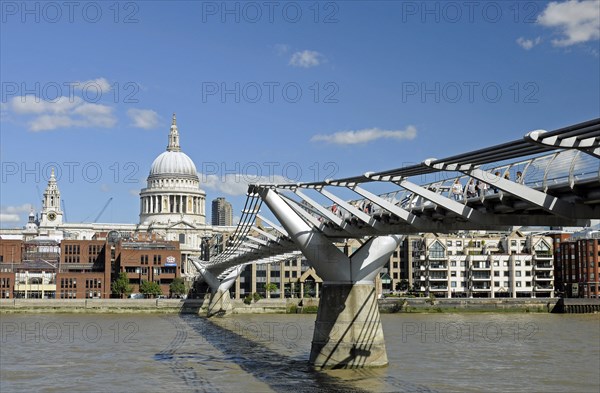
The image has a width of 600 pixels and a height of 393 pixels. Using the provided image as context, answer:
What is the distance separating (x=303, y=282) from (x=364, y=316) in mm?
64739

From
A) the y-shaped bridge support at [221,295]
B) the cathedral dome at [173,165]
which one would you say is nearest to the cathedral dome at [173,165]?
the cathedral dome at [173,165]

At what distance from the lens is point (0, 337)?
1880 inches

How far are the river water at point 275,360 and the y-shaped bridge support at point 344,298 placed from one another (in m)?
0.99

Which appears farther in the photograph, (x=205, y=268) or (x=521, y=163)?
(x=205, y=268)

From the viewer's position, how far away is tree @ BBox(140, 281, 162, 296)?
96250 mm

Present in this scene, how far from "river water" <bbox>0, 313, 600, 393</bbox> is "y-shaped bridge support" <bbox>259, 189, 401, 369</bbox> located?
3.24ft

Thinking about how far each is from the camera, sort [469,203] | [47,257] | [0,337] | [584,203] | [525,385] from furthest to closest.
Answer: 1. [47,257]
2. [0,337]
3. [525,385]
4. [469,203]
5. [584,203]

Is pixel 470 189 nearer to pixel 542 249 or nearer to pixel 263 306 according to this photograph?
pixel 263 306

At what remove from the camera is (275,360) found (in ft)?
118

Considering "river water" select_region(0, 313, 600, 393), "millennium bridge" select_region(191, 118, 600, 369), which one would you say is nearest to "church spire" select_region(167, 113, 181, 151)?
"river water" select_region(0, 313, 600, 393)

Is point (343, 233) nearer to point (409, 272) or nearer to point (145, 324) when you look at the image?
point (145, 324)

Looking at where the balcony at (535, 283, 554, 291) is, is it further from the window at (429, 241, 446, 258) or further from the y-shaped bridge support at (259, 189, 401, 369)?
the y-shaped bridge support at (259, 189, 401, 369)

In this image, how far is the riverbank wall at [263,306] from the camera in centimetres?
8169

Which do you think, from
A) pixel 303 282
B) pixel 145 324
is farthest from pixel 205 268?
pixel 145 324
